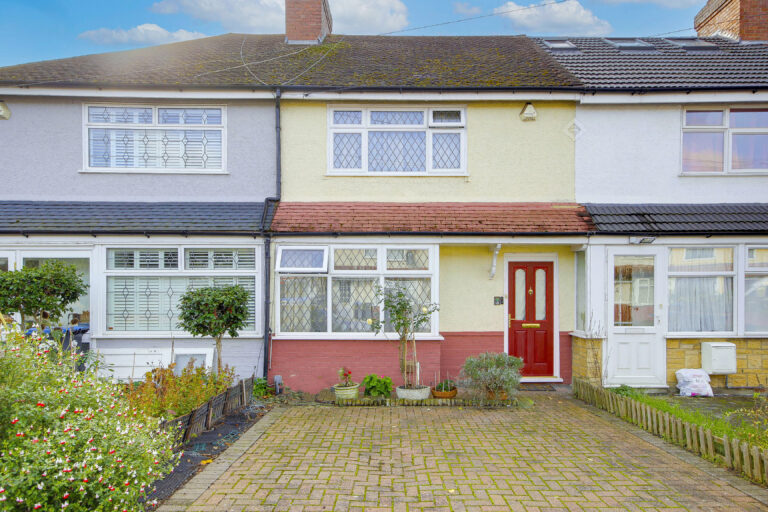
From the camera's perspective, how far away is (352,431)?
20.0 ft

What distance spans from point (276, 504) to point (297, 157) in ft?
21.2

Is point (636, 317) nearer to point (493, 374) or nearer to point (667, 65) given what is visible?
point (493, 374)

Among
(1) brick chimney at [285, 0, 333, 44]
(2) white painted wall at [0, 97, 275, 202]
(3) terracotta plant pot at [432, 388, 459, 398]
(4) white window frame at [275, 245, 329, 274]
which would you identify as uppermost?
(1) brick chimney at [285, 0, 333, 44]

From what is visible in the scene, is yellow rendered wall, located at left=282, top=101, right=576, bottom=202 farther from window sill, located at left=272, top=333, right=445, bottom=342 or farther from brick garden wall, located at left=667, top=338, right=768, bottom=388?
brick garden wall, located at left=667, top=338, right=768, bottom=388

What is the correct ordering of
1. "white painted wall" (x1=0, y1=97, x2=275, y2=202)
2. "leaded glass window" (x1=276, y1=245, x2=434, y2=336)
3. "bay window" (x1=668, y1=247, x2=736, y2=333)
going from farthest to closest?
"white painted wall" (x1=0, y1=97, x2=275, y2=202)
"bay window" (x1=668, y1=247, x2=736, y2=333)
"leaded glass window" (x1=276, y1=245, x2=434, y2=336)

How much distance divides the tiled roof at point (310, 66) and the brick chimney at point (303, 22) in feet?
1.08

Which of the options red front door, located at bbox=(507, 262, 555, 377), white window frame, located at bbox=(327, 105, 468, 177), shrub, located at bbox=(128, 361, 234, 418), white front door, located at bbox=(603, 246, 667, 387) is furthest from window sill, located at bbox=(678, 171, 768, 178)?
shrub, located at bbox=(128, 361, 234, 418)

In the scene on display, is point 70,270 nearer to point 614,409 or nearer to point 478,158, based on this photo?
point 478,158

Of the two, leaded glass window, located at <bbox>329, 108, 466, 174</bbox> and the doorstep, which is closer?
the doorstep

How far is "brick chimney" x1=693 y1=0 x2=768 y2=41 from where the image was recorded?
461 inches

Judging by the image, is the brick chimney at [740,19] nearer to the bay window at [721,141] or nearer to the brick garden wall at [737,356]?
the bay window at [721,141]

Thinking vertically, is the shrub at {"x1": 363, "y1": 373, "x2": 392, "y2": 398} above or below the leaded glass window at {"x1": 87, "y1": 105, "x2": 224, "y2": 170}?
below

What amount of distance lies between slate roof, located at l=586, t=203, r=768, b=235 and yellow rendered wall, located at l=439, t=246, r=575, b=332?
94cm

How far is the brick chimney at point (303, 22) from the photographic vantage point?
11.7 meters
